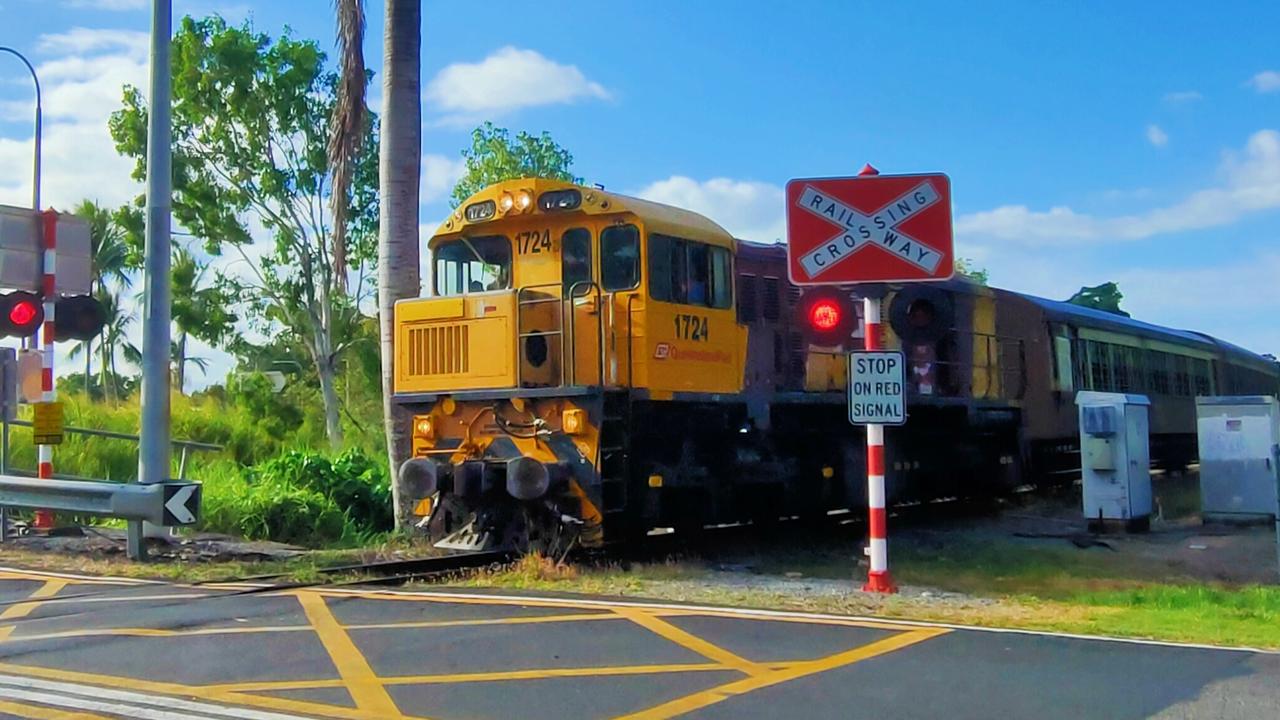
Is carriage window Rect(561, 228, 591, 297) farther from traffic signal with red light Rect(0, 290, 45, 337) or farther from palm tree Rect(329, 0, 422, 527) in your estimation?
traffic signal with red light Rect(0, 290, 45, 337)

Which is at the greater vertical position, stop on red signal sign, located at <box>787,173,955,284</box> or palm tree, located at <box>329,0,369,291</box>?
palm tree, located at <box>329,0,369,291</box>

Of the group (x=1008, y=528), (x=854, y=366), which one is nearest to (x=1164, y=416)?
(x=1008, y=528)

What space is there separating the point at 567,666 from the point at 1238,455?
1189 cm

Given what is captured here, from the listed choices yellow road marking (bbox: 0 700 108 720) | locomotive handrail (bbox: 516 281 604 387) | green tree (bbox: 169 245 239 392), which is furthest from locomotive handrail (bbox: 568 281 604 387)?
green tree (bbox: 169 245 239 392)

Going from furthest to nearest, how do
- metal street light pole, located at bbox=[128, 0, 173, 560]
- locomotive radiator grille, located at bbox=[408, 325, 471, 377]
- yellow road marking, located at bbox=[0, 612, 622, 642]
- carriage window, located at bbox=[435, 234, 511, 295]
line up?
carriage window, located at bbox=[435, 234, 511, 295] → metal street light pole, located at bbox=[128, 0, 173, 560] → locomotive radiator grille, located at bbox=[408, 325, 471, 377] → yellow road marking, located at bbox=[0, 612, 622, 642]

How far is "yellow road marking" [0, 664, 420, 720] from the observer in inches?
220

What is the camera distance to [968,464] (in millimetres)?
17031

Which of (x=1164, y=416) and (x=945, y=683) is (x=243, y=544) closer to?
(x=945, y=683)

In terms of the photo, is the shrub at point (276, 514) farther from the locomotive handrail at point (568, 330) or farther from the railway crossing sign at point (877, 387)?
the railway crossing sign at point (877, 387)

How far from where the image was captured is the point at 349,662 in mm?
6723

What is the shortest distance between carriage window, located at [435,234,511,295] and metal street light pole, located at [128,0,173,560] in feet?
9.37

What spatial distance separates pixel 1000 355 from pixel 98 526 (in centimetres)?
1264

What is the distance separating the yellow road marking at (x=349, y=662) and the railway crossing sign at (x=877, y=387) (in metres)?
4.32

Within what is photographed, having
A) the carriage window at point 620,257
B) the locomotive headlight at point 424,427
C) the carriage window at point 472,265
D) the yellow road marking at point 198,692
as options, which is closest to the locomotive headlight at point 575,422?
the carriage window at point 620,257
